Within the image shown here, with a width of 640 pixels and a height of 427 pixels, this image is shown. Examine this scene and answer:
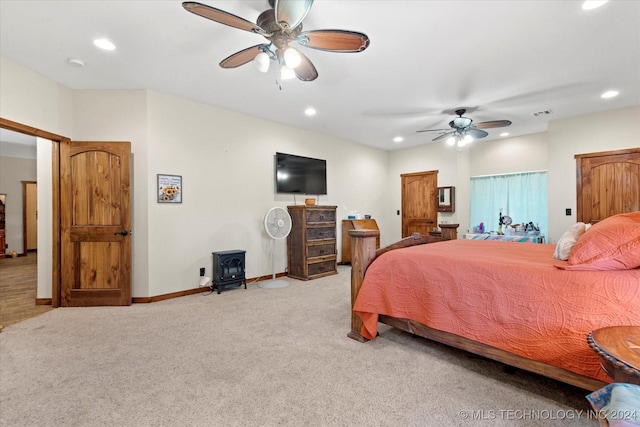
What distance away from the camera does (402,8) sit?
2.13 meters

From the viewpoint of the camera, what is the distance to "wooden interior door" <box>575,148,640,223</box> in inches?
159

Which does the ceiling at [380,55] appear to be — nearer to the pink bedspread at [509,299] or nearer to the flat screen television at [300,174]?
the flat screen television at [300,174]

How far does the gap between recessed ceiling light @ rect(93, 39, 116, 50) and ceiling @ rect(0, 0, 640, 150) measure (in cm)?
6

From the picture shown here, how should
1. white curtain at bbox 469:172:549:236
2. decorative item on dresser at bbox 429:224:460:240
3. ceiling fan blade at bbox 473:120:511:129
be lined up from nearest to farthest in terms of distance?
decorative item on dresser at bbox 429:224:460:240, ceiling fan blade at bbox 473:120:511:129, white curtain at bbox 469:172:549:236

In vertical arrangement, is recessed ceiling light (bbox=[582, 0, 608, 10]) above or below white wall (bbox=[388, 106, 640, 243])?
above

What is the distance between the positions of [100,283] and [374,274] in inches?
127

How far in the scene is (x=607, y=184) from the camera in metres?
4.21

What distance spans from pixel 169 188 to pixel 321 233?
7.78 ft

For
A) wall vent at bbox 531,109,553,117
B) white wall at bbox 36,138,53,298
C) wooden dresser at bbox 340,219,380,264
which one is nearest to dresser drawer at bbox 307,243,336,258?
wooden dresser at bbox 340,219,380,264

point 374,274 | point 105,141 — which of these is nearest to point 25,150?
point 105,141

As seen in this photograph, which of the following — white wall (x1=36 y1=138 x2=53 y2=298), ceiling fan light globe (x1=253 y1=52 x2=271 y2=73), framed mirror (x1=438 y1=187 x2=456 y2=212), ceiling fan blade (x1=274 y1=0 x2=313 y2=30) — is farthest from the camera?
framed mirror (x1=438 y1=187 x2=456 y2=212)

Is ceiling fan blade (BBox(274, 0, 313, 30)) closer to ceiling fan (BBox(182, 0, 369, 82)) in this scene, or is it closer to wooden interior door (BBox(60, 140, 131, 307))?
ceiling fan (BBox(182, 0, 369, 82))

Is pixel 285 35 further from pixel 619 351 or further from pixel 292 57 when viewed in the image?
pixel 619 351

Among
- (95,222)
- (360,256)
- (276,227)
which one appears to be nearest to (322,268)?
(276,227)
